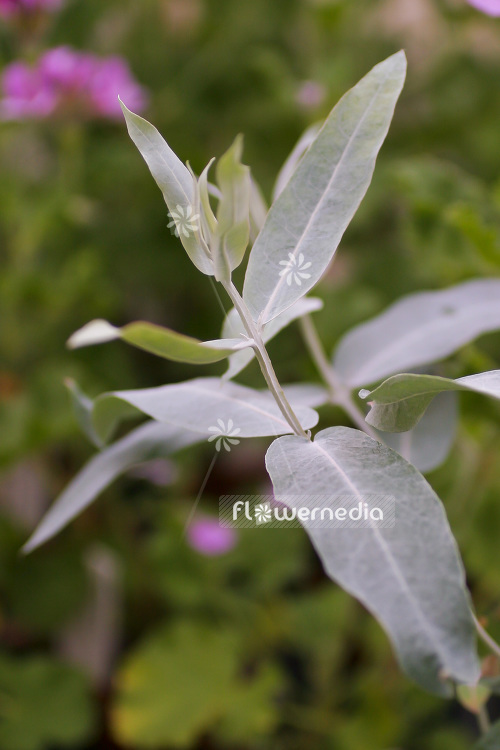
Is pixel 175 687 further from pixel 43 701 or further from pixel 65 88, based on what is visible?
pixel 65 88

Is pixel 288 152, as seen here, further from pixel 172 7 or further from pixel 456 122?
pixel 172 7

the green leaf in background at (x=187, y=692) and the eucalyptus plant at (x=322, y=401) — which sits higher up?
the eucalyptus plant at (x=322, y=401)

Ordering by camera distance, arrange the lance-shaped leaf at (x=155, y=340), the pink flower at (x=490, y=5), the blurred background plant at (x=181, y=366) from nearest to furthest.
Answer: the lance-shaped leaf at (x=155, y=340)
the pink flower at (x=490, y=5)
the blurred background plant at (x=181, y=366)

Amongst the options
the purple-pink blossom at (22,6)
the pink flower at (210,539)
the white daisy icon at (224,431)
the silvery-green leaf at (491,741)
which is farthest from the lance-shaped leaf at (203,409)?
the purple-pink blossom at (22,6)

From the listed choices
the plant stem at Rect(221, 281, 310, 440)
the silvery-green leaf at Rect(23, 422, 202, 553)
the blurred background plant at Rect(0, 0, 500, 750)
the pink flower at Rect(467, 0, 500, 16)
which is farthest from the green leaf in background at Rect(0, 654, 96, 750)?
the pink flower at Rect(467, 0, 500, 16)

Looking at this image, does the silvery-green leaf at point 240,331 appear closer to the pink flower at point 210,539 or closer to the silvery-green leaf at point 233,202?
the silvery-green leaf at point 233,202

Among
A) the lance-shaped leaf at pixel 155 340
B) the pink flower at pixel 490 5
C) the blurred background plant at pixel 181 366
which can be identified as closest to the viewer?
the lance-shaped leaf at pixel 155 340

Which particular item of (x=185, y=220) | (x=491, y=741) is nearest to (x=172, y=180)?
(x=185, y=220)

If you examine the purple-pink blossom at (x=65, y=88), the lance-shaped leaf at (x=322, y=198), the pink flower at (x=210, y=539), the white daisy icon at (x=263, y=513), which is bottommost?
the pink flower at (x=210, y=539)
